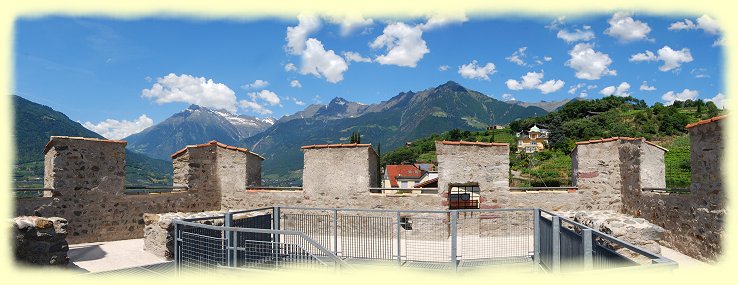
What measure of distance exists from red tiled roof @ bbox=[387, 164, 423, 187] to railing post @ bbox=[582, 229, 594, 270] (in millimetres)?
54308

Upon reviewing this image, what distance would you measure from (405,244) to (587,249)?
14.4ft

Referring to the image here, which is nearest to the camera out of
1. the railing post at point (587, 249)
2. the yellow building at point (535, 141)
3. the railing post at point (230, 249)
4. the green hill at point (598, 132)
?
the railing post at point (587, 249)

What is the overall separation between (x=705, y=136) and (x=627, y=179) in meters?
3.77

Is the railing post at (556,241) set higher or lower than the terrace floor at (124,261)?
higher

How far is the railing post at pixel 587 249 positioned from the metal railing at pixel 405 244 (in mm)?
12

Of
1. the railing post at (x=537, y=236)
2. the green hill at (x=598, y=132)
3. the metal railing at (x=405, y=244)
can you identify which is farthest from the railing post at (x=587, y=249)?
the green hill at (x=598, y=132)

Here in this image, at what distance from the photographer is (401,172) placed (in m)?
62.7

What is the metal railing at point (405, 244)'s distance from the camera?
569cm

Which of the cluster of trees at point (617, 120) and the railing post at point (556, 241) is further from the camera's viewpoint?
the cluster of trees at point (617, 120)

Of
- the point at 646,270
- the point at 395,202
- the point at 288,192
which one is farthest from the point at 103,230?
the point at 646,270

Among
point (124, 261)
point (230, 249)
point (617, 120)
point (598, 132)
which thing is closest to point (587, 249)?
point (230, 249)

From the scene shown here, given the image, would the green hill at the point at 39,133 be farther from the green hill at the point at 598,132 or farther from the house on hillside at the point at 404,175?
the green hill at the point at 598,132

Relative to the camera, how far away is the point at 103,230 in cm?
1132

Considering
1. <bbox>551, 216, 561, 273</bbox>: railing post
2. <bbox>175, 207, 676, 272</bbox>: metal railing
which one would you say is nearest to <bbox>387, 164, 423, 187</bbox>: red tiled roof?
<bbox>175, 207, 676, 272</bbox>: metal railing
